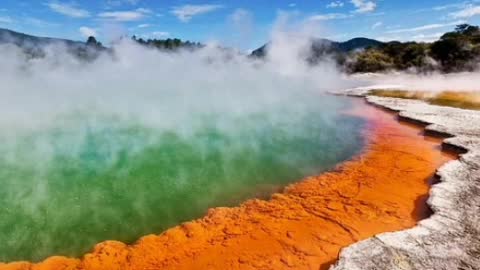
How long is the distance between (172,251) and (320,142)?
6708mm

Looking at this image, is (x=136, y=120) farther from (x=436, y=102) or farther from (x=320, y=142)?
(x=436, y=102)

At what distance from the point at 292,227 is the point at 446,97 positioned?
14.8 meters

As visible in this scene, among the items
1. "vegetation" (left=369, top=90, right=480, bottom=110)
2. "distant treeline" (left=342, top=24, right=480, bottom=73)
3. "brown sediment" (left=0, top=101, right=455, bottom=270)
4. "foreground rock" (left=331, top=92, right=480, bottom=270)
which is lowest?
"brown sediment" (left=0, top=101, right=455, bottom=270)

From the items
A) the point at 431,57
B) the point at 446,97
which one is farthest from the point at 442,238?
the point at 431,57

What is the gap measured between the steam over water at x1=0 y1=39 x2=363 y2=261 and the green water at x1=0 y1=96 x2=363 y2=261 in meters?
0.02

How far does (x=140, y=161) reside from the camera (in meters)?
9.30

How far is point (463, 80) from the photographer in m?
24.0

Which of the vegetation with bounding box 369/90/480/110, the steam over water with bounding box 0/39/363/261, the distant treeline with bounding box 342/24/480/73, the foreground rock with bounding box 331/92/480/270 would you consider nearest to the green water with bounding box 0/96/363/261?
the steam over water with bounding box 0/39/363/261

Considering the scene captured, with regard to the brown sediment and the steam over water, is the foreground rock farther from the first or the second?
the steam over water

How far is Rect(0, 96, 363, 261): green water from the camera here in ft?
19.8

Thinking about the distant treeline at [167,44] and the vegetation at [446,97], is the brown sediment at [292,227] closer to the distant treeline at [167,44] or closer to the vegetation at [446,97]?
the vegetation at [446,97]

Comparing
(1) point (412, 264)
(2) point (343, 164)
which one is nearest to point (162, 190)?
(2) point (343, 164)

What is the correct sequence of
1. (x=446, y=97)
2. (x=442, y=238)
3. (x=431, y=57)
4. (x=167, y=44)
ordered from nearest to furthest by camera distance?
1. (x=442, y=238)
2. (x=446, y=97)
3. (x=431, y=57)
4. (x=167, y=44)

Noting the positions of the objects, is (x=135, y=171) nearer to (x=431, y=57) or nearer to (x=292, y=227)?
(x=292, y=227)
